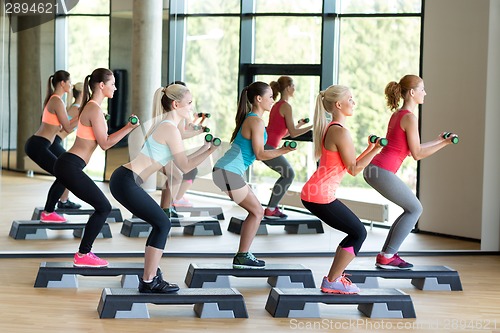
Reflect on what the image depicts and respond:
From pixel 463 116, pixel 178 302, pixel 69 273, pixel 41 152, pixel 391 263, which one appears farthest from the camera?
pixel 463 116

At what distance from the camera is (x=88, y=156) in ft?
19.8

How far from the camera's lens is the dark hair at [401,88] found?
20.3 feet

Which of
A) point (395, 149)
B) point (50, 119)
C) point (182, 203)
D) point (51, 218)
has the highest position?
point (50, 119)

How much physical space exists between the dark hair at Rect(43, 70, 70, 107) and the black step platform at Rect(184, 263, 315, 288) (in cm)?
200

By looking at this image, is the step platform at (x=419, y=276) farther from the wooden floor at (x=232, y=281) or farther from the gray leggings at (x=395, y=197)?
the gray leggings at (x=395, y=197)

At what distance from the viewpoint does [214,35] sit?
24.1 feet

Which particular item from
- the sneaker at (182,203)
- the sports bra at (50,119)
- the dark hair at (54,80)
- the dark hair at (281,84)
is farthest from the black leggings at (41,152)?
the dark hair at (281,84)

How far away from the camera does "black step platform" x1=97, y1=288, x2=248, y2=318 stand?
5074 mm

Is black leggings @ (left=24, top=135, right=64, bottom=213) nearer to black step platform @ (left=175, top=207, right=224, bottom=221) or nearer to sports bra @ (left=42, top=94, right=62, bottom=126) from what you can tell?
sports bra @ (left=42, top=94, right=62, bottom=126)

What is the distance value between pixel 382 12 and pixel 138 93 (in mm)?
2189

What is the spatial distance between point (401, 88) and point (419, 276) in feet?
4.33

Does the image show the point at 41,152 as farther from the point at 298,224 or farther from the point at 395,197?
the point at 395,197

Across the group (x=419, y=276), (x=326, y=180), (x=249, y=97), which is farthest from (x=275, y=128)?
(x=326, y=180)

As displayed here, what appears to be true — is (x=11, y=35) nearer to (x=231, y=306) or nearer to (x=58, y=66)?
(x=58, y=66)
